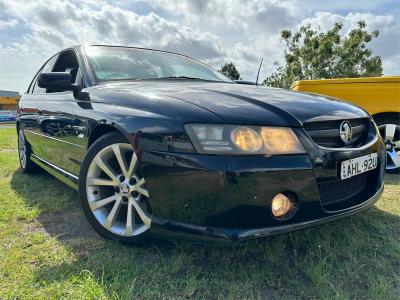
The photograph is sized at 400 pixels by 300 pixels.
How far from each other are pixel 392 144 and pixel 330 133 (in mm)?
2532

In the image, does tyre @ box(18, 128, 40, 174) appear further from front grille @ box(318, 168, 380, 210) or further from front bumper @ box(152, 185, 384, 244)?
front grille @ box(318, 168, 380, 210)

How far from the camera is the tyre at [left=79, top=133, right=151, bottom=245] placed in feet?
7.02

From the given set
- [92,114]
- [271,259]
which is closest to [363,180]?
[271,259]

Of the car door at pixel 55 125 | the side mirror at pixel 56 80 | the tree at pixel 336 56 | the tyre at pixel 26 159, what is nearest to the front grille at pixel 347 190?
the car door at pixel 55 125

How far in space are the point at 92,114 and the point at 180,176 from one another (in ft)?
3.27

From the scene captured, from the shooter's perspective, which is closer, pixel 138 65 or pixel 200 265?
pixel 200 265

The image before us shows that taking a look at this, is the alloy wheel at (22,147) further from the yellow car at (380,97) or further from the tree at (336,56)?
the tree at (336,56)

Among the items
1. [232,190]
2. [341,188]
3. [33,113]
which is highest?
[33,113]

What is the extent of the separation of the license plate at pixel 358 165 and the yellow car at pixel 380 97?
216cm

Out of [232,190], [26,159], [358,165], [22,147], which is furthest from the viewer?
[22,147]

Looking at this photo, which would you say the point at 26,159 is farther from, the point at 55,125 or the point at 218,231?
the point at 218,231

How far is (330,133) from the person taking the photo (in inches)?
83.0

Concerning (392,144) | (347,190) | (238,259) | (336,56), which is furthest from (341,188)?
(336,56)

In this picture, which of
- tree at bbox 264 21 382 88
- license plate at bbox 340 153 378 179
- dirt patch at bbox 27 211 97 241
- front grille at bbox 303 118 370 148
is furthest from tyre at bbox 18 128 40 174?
tree at bbox 264 21 382 88
